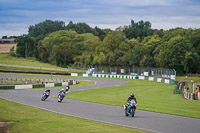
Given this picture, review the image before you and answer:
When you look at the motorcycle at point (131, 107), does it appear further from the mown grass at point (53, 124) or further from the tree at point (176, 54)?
the tree at point (176, 54)

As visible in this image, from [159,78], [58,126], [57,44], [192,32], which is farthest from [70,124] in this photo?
[57,44]

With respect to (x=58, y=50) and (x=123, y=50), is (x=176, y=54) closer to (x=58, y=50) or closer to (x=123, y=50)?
(x=123, y=50)

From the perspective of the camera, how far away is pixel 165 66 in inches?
3979

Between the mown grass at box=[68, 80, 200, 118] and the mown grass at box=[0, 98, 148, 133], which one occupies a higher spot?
the mown grass at box=[0, 98, 148, 133]

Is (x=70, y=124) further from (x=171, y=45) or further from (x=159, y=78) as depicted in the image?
(x=171, y=45)

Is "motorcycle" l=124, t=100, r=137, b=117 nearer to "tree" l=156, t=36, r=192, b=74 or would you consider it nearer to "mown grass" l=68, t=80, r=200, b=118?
"mown grass" l=68, t=80, r=200, b=118

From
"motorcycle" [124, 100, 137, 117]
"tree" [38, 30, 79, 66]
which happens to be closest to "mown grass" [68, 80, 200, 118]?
"motorcycle" [124, 100, 137, 117]

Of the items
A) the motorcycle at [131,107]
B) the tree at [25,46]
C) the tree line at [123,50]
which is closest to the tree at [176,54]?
the tree line at [123,50]

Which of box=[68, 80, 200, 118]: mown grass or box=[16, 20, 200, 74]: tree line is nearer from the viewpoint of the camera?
box=[68, 80, 200, 118]: mown grass

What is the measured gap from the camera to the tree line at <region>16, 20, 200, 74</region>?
98.2m

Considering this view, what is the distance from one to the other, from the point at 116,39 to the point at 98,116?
4644 inches

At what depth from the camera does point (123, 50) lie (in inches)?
5231

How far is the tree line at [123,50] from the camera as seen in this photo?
98.2 metres

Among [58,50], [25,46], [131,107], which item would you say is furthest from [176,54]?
[25,46]
